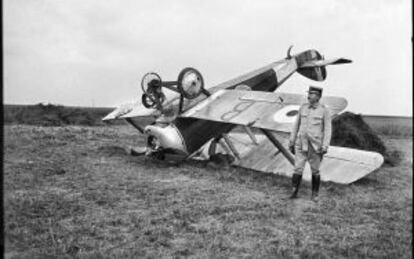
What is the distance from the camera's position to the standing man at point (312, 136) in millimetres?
6659

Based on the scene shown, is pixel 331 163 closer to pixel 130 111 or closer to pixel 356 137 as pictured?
pixel 356 137

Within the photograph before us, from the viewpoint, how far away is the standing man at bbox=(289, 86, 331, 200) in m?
6.66

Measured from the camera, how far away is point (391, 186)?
8312 mm

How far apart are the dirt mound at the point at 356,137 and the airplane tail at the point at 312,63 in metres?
1.61

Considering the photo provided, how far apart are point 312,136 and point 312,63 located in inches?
279

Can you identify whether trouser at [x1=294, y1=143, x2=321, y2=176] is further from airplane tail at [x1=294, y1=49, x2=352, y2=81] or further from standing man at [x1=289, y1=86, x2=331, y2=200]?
Result: airplane tail at [x1=294, y1=49, x2=352, y2=81]

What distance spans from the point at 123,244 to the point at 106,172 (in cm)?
451

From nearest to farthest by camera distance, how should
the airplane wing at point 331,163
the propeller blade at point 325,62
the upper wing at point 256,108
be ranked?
the upper wing at point 256,108, the airplane wing at point 331,163, the propeller blade at point 325,62

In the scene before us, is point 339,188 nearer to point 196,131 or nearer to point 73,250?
point 196,131

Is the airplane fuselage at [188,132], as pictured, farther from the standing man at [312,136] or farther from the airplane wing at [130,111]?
the standing man at [312,136]

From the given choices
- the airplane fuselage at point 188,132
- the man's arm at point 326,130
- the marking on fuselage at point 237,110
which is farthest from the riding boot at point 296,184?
the airplane fuselage at point 188,132

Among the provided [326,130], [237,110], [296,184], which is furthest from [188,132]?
[326,130]

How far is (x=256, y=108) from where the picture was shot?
8.71 m

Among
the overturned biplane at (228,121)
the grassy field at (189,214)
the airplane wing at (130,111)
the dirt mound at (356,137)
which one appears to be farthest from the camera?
the dirt mound at (356,137)
